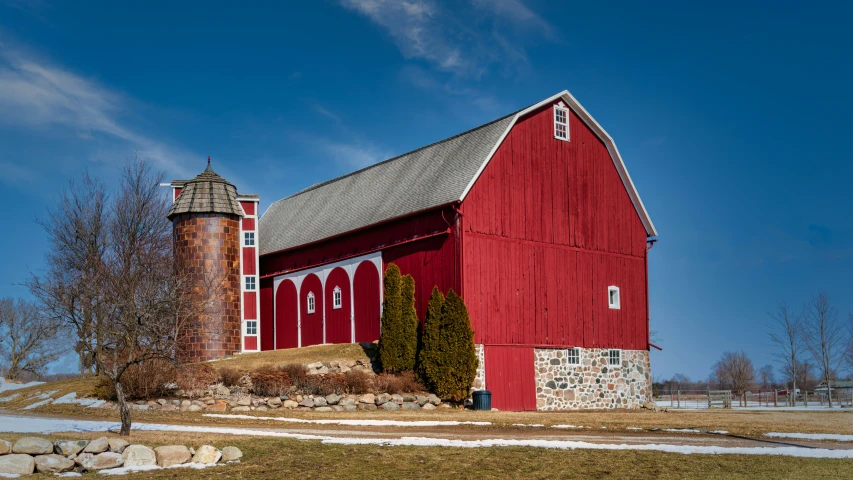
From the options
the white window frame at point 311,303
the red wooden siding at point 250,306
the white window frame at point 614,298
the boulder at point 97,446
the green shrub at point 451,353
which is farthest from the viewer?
the red wooden siding at point 250,306

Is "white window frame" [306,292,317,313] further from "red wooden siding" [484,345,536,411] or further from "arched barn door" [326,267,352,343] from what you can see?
"red wooden siding" [484,345,536,411]

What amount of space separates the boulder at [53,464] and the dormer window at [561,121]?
2358 centimetres

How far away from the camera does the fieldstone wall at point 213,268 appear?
1428 inches

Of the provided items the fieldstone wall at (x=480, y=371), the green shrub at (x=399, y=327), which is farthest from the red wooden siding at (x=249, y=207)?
the fieldstone wall at (x=480, y=371)

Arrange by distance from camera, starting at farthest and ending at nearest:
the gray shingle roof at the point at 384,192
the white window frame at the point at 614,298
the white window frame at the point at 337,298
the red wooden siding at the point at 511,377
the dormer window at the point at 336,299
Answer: the dormer window at the point at 336,299 < the white window frame at the point at 337,298 < the white window frame at the point at 614,298 < the gray shingle roof at the point at 384,192 < the red wooden siding at the point at 511,377

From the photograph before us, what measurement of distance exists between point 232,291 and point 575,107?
1711 cm

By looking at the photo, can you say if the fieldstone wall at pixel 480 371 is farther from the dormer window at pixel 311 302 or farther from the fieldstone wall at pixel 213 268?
the fieldstone wall at pixel 213 268

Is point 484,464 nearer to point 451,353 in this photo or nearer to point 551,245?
point 451,353

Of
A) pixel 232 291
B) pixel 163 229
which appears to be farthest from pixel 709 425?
pixel 163 229

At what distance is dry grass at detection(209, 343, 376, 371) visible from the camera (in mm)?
30609

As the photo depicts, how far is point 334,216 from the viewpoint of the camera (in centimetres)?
3728

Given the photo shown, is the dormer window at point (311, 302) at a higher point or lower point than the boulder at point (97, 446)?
higher

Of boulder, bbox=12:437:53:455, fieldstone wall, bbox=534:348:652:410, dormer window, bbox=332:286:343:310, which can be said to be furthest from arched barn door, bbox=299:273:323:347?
boulder, bbox=12:437:53:455

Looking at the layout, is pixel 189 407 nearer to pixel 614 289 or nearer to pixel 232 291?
pixel 232 291
